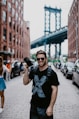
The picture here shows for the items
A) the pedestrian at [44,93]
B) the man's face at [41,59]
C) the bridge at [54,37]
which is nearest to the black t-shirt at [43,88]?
the pedestrian at [44,93]

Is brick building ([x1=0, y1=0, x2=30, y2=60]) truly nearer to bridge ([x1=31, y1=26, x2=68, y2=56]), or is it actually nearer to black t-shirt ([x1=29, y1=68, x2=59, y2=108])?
bridge ([x1=31, y1=26, x2=68, y2=56])

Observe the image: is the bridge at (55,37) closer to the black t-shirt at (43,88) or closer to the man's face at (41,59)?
the man's face at (41,59)

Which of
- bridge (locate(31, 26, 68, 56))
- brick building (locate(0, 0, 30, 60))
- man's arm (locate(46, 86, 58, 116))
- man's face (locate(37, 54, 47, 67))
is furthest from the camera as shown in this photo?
bridge (locate(31, 26, 68, 56))

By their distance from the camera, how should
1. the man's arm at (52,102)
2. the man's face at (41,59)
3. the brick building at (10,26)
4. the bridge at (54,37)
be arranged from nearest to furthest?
1. the man's arm at (52,102)
2. the man's face at (41,59)
3. the brick building at (10,26)
4. the bridge at (54,37)

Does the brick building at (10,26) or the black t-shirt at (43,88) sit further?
the brick building at (10,26)

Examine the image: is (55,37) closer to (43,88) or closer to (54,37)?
(54,37)

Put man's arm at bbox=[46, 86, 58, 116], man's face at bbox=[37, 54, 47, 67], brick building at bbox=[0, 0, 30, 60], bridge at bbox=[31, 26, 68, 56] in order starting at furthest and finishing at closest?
bridge at bbox=[31, 26, 68, 56] → brick building at bbox=[0, 0, 30, 60] → man's face at bbox=[37, 54, 47, 67] → man's arm at bbox=[46, 86, 58, 116]

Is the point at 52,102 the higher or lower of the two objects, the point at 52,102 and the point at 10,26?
the higher

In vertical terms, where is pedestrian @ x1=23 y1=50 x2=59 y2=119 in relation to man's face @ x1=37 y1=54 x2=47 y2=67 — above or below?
below

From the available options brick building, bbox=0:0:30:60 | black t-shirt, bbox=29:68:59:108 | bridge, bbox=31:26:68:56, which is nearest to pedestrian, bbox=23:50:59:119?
black t-shirt, bbox=29:68:59:108

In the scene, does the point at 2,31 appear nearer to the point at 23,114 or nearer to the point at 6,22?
the point at 6,22

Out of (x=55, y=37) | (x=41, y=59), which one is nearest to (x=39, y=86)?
(x=41, y=59)

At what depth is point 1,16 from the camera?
52.5 m

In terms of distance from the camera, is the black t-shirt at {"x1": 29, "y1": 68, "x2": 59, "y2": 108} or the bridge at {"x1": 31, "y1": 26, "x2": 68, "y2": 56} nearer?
the black t-shirt at {"x1": 29, "y1": 68, "x2": 59, "y2": 108}
